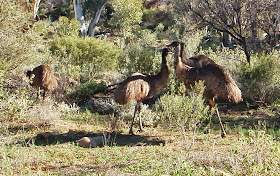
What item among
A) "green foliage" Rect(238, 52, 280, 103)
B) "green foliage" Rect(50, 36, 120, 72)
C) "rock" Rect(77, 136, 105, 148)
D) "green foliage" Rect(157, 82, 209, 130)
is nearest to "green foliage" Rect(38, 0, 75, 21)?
"green foliage" Rect(50, 36, 120, 72)

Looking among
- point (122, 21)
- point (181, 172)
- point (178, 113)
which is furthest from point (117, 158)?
point (122, 21)

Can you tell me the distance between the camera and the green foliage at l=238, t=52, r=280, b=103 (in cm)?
944

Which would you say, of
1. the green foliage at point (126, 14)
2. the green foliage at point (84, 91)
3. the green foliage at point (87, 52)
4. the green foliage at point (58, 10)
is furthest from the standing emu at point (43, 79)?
the green foliage at point (58, 10)

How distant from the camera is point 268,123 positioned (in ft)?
27.0

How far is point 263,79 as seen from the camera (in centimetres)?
948

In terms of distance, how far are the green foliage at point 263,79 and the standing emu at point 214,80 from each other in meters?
2.89

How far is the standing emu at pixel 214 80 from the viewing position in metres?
6.72

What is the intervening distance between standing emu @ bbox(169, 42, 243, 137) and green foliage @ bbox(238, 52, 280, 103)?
9.49ft

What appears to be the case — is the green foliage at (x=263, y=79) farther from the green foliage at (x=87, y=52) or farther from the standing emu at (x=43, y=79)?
the standing emu at (x=43, y=79)

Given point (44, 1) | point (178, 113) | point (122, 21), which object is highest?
point (44, 1)

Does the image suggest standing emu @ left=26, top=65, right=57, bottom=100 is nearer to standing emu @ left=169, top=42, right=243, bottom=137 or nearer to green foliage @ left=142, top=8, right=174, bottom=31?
standing emu @ left=169, top=42, right=243, bottom=137

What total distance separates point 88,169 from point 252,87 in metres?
6.29

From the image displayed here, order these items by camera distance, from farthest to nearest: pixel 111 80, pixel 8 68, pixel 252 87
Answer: pixel 111 80
pixel 252 87
pixel 8 68

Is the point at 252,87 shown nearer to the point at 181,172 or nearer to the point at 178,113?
the point at 178,113
